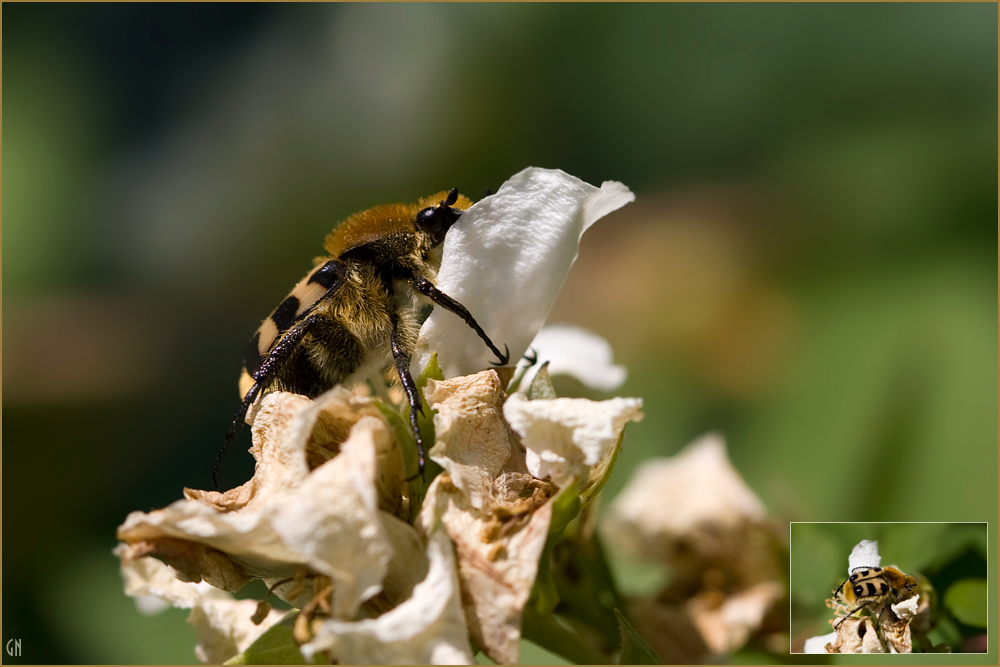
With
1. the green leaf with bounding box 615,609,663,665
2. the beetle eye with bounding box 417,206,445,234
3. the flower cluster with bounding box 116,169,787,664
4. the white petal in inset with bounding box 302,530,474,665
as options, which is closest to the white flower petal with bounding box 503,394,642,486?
the flower cluster with bounding box 116,169,787,664

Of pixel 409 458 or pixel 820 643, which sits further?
pixel 820 643

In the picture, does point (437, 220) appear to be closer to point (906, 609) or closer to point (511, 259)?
point (511, 259)

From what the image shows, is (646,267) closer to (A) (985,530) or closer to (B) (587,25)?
(B) (587,25)

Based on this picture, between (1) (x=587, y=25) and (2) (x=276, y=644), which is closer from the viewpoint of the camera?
(2) (x=276, y=644)

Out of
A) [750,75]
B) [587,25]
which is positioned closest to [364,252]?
[750,75]

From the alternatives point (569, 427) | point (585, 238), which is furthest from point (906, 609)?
point (585, 238)

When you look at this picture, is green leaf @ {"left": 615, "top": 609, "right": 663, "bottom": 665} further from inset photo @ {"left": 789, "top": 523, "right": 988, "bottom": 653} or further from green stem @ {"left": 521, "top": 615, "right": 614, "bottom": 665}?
inset photo @ {"left": 789, "top": 523, "right": 988, "bottom": 653}

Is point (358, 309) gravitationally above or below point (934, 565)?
above
